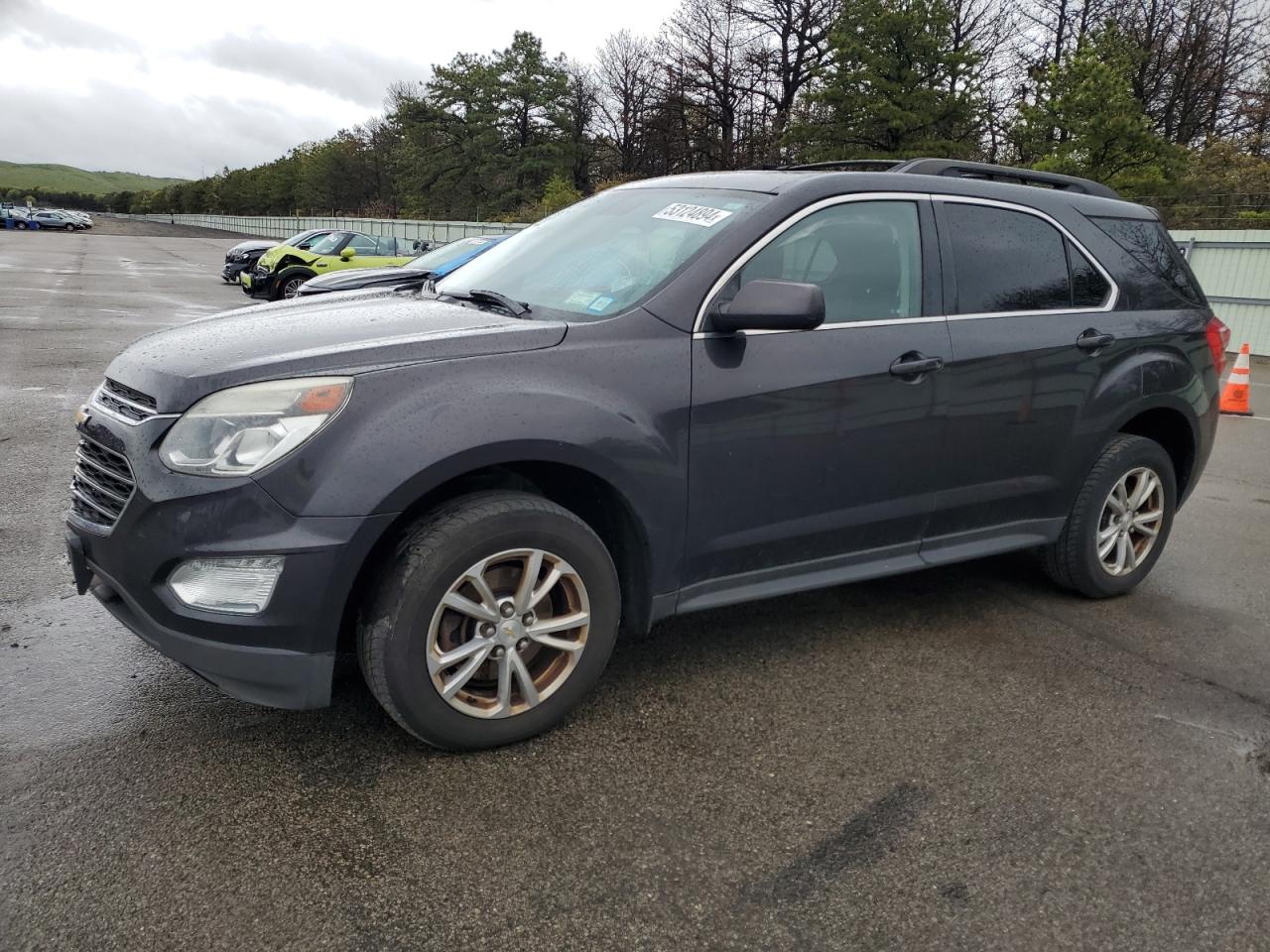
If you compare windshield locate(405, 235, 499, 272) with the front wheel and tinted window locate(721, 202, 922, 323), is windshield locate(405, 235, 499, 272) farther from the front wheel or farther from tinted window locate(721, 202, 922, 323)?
the front wheel

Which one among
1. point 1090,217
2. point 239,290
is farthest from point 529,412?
point 239,290

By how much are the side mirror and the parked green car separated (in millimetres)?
17130

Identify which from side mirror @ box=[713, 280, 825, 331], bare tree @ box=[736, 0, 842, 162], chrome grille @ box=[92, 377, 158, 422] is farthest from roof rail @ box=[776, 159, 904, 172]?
bare tree @ box=[736, 0, 842, 162]

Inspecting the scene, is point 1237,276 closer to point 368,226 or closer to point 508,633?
point 508,633

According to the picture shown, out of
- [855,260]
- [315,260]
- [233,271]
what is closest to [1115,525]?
[855,260]

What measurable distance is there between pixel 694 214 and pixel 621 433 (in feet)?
3.35

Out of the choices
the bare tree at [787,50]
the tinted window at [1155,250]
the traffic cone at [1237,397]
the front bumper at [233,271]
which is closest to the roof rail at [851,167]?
the tinted window at [1155,250]

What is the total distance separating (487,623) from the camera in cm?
290

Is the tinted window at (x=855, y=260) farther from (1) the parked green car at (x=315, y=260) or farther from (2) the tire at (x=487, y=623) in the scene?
(1) the parked green car at (x=315, y=260)

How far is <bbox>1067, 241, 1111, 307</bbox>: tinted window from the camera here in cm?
417

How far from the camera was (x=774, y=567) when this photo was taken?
137 inches

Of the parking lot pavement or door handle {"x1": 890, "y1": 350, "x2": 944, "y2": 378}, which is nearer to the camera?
the parking lot pavement

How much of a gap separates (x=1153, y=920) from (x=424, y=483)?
6.89ft

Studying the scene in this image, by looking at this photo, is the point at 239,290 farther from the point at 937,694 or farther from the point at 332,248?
the point at 937,694
